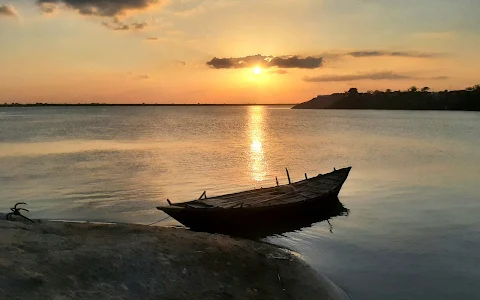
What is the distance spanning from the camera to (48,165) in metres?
33.2

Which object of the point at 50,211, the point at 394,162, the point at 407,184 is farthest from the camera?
the point at 394,162

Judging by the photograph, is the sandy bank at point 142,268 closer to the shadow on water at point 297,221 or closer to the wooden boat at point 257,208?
the wooden boat at point 257,208

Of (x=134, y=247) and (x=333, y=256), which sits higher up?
(x=134, y=247)

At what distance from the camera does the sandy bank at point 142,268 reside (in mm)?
8242

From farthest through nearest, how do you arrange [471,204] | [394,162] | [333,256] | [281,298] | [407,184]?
[394,162] → [407,184] → [471,204] → [333,256] → [281,298]

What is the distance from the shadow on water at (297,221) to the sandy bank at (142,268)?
2.76m

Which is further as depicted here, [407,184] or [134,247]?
[407,184]

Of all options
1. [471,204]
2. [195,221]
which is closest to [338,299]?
[195,221]

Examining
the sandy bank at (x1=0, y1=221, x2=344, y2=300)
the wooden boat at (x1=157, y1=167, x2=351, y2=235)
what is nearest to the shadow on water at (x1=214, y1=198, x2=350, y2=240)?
the wooden boat at (x1=157, y1=167, x2=351, y2=235)

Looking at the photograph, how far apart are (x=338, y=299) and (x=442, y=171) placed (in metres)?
24.9

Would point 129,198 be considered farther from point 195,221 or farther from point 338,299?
point 338,299

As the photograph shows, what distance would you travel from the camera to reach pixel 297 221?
17594 millimetres

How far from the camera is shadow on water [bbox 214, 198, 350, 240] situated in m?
15.7

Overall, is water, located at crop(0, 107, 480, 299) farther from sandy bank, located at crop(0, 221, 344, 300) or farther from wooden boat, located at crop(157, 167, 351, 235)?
sandy bank, located at crop(0, 221, 344, 300)
